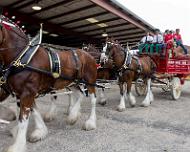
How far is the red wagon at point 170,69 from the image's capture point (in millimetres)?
10664

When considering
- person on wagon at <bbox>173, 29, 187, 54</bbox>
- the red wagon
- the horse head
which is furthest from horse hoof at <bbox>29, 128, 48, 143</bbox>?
person on wagon at <bbox>173, 29, 187, 54</bbox>

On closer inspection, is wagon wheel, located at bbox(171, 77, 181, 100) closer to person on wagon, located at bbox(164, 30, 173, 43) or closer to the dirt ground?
person on wagon, located at bbox(164, 30, 173, 43)

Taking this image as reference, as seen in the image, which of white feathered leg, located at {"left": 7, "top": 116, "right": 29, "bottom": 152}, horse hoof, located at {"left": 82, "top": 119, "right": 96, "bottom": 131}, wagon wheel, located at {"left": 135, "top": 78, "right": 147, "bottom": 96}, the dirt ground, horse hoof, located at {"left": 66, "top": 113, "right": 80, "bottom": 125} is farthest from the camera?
wagon wheel, located at {"left": 135, "top": 78, "right": 147, "bottom": 96}

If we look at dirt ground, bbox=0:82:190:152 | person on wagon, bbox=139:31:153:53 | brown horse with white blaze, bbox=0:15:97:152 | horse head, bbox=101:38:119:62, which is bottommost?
dirt ground, bbox=0:82:190:152

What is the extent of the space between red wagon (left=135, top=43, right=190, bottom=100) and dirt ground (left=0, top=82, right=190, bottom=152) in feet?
7.47

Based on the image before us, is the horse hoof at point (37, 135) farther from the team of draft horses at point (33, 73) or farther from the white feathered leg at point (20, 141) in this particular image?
the white feathered leg at point (20, 141)

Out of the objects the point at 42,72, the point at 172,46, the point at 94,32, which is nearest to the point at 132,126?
the point at 42,72

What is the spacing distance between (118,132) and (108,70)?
3.47m

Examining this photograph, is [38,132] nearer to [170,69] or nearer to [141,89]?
[170,69]

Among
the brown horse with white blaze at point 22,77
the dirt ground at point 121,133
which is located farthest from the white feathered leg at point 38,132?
the dirt ground at point 121,133

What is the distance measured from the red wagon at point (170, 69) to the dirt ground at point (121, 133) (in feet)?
7.47

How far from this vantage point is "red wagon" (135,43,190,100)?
10.7 m

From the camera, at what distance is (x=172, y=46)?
10.5 metres

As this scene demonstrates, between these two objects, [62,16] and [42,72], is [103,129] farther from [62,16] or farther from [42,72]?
[62,16]
